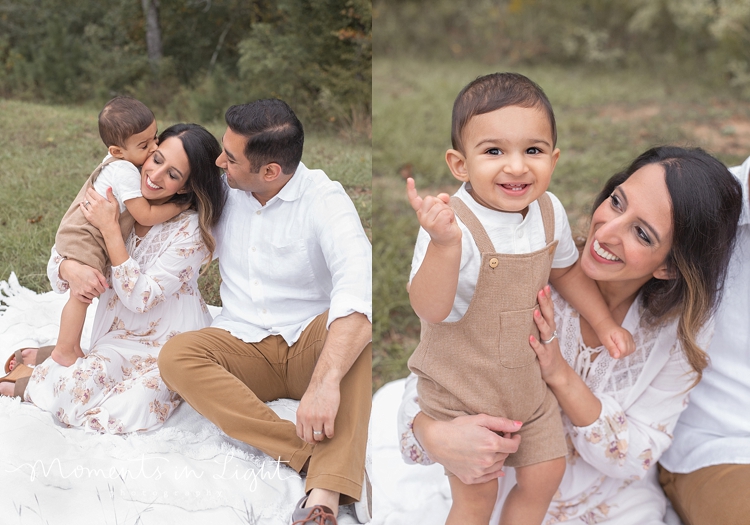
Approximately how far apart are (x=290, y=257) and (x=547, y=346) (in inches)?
31.7

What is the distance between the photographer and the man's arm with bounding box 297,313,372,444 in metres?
2.02

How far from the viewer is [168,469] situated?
1955mm

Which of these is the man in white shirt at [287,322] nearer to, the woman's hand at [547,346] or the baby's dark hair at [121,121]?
the baby's dark hair at [121,121]

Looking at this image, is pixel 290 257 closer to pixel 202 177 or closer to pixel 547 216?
pixel 202 177

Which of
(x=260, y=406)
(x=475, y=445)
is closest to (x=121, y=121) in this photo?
(x=260, y=406)

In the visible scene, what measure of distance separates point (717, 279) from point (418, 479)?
3.96ft

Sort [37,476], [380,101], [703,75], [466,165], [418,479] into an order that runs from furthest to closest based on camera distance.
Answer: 1. [703,75]
2. [380,101]
3. [418,479]
4. [37,476]
5. [466,165]

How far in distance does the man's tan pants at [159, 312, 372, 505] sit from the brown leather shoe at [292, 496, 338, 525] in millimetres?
61

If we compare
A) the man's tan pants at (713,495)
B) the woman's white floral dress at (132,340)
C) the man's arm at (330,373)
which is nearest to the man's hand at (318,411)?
the man's arm at (330,373)

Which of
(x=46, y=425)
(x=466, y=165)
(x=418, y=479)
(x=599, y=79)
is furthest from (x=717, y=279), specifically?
(x=599, y=79)

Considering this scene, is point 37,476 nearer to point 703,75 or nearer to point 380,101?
point 380,101

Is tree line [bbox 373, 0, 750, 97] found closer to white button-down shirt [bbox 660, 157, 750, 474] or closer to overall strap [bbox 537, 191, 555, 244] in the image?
white button-down shirt [bbox 660, 157, 750, 474]

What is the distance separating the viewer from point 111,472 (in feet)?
6.31

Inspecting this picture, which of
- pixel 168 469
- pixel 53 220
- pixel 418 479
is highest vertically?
pixel 53 220
